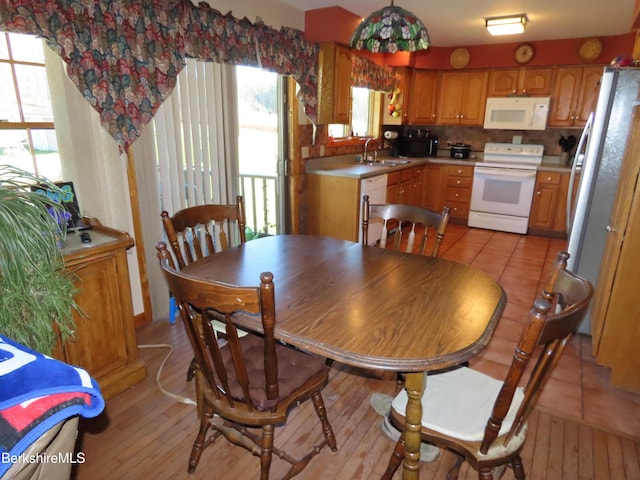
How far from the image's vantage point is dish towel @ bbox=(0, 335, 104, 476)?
0.77 m

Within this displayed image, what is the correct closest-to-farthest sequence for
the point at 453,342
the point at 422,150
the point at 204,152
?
the point at 453,342 → the point at 204,152 → the point at 422,150

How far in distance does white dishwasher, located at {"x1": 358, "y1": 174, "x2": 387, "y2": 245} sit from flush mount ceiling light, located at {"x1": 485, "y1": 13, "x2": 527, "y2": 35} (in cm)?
180

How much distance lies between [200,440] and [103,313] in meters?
0.84

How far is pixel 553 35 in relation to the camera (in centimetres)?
449

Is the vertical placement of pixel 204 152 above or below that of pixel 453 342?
above

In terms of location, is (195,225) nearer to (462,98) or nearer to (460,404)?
(460,404)

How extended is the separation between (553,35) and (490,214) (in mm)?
2184

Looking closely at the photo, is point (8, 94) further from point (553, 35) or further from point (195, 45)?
point (553, 35)

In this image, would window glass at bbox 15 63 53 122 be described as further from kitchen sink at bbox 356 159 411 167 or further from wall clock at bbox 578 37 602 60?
wall clock at bbox 578 37 602 60

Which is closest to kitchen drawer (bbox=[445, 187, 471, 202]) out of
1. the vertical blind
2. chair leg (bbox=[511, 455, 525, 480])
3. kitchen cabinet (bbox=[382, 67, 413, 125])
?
kitchen cabinet (bbox=[382, 67, 413, 125])

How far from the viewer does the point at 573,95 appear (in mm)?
4770

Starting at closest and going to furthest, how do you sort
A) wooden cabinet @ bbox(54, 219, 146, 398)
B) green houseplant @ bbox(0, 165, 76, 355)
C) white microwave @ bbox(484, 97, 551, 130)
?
1. green houseplant @ bbox(0, 165, 76, 355)
2. wooden cabinet @ bbox(54, 219, 146, 398)
3. white microwave @ bbox(484, 97, 551, 130)

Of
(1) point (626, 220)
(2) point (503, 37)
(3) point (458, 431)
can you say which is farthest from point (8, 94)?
(2) point (503, 37)

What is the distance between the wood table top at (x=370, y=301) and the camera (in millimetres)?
1193
